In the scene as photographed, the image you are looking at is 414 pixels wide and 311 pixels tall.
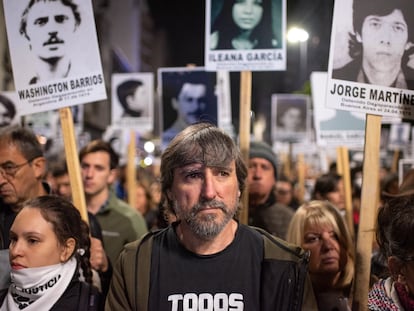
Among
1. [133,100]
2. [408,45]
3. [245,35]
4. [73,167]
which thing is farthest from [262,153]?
[133,100]

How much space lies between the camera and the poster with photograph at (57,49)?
140 inches

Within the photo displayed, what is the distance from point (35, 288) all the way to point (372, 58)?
1.99m

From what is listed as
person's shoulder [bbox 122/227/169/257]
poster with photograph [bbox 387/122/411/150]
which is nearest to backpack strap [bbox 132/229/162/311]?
person's shoulder [bbox 122/227/169/257]

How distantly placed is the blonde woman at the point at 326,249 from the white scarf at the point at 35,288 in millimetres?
1359

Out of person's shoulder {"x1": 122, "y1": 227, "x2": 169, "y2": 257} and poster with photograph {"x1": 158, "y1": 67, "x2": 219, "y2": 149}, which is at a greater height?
poster with photograph {"x1": 158, "y1": 67, "x2": 219, "y2": 149}

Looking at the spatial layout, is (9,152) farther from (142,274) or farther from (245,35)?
(245,35)

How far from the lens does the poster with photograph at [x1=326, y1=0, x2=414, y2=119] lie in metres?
3.13

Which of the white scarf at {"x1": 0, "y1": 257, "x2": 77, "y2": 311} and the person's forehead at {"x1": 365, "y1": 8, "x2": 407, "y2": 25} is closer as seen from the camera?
the white scarf at {"x1": 0, "y1": 257, "x2": 77, "y2": 311}

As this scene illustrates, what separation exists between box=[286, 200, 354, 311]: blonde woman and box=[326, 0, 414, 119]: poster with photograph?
71 cm

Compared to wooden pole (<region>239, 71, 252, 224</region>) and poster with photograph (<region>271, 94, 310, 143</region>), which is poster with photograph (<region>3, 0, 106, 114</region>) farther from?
poster with photograph (<region>271, 94, 310, 143</region>)

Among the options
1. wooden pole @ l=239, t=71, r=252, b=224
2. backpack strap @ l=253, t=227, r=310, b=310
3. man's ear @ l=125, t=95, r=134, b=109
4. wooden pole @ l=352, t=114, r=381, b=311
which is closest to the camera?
backpack strap @ l=253, t=227, r=310, b=310

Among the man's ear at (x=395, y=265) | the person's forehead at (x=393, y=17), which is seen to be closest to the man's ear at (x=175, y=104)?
the person's forehead at (x=393, y=17)

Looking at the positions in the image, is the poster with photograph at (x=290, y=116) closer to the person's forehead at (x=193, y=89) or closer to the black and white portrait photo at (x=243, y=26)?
the person's forehead at (x=193, y=89)

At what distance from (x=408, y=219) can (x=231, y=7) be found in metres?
2.06
